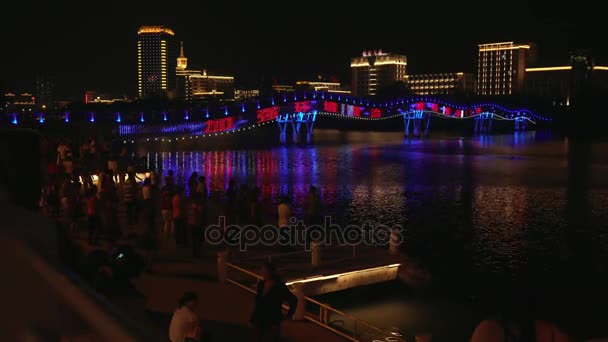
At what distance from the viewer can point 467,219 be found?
2470 centimetres

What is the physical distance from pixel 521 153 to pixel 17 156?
203 ft

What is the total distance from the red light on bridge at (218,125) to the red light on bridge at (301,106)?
1128 centimetres

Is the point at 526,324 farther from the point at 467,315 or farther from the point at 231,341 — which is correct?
the point at 467,315

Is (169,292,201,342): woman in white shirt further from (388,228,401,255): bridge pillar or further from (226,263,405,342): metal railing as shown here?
(388,228,401,255): bridge pillar

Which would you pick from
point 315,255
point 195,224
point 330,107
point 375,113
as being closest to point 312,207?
point 315,255

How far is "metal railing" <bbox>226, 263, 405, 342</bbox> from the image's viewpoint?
9.15m

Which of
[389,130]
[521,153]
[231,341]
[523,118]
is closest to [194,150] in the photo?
[521,153]

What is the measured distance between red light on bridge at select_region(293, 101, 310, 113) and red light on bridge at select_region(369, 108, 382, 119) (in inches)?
535

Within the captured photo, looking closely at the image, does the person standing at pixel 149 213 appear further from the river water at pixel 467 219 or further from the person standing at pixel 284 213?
the river water at pixel 467 219

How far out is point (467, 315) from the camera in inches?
525

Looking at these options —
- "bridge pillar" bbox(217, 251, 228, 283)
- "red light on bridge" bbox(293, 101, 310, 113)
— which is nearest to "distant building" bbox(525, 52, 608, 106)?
"red light on bridge" bbox(293, 101, 310, 113)

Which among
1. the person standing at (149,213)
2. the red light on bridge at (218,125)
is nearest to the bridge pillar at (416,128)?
the red light on bridge at (218,125)

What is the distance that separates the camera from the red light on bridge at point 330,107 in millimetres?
74500

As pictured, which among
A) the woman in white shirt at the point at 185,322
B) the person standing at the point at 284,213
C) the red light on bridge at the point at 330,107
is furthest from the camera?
the red light on bridge at the point at 330,107
